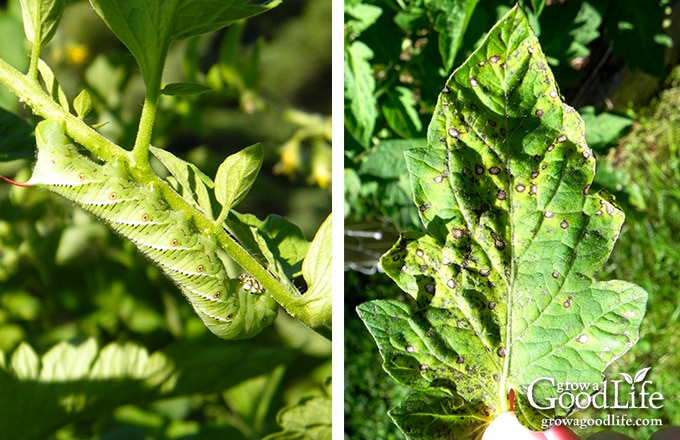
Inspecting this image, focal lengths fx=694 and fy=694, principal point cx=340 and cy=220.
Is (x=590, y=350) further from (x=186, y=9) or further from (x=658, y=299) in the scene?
(x=658, y=299)

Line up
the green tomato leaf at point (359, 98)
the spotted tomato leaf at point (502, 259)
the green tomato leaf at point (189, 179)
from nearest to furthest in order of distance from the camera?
the spotted tomato leaf at point (502, 259) < the green tomato leaf at point (189, 179) < the green tomato leaf at point (359, 98)

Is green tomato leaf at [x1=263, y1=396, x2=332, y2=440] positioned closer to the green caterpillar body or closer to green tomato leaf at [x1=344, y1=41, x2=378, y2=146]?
the green caterpillar body

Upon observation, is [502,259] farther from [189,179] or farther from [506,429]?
[189,179]

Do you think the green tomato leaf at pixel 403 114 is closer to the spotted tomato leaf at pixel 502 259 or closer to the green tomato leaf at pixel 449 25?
the green tomato leaf at pixel 449 25

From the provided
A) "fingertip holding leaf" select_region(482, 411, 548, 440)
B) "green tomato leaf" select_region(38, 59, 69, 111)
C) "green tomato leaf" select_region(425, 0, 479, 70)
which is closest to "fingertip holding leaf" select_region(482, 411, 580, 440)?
"fingertip holding leaf" select_region(482, 411, 548, 440)

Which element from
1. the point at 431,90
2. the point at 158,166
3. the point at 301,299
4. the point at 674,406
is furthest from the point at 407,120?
the point at 674,406

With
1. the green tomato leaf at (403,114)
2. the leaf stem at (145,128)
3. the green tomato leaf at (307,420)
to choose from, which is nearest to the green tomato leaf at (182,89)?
the leaf stem at (145,128)

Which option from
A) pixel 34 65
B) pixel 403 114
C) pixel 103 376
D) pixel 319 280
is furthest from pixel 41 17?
pixel 403 114
